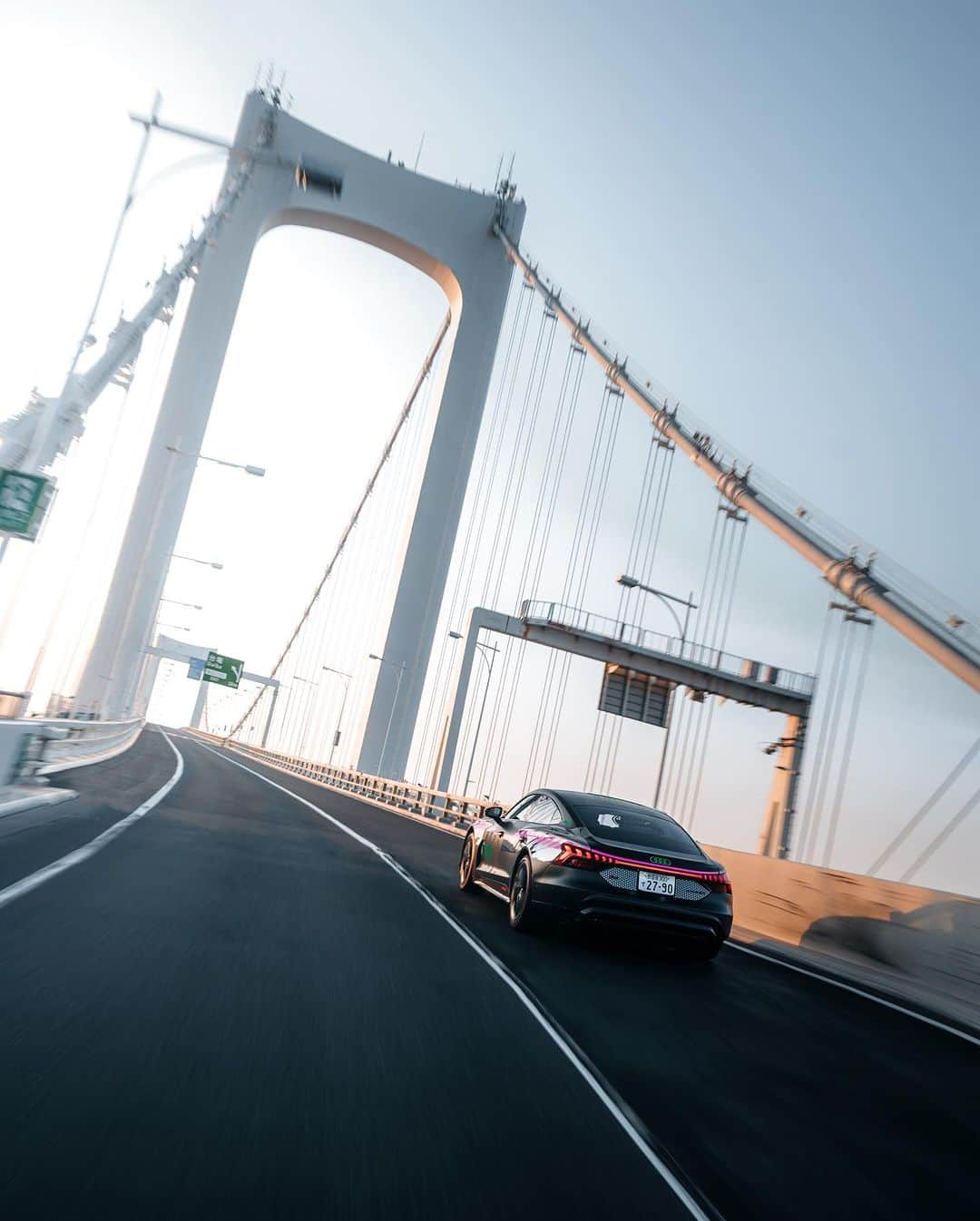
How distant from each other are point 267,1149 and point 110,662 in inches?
2049

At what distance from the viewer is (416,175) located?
72.8 m

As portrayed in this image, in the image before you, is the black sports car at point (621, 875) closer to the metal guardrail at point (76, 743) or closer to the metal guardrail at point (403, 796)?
the metal guardrail at point (76, 743)

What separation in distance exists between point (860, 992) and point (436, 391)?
6094 centimetres

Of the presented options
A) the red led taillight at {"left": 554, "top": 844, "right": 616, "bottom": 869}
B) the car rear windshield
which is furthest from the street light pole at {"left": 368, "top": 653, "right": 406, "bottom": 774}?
the red led taillight at {"left": 554, "top": 844, "right": 616, "bottom": 869}

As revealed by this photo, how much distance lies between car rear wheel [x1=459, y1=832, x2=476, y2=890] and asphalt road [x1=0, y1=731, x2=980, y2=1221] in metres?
2.62

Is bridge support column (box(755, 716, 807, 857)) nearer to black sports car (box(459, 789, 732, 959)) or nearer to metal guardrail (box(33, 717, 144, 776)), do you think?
metal guardrail (box(33, 717, 144, 776))

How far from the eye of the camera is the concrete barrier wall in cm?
928

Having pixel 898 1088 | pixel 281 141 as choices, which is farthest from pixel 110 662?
pixel 898 1088

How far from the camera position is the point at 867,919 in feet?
35.5

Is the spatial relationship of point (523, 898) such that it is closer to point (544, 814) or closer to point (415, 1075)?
point (544, 814)

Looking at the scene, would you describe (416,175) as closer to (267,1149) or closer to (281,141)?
(281,141)

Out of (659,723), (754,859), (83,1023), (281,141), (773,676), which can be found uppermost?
(281,141)

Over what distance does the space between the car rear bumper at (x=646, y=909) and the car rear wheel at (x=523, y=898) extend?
1.48 ft

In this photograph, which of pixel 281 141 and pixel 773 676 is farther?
pixel 281 141
